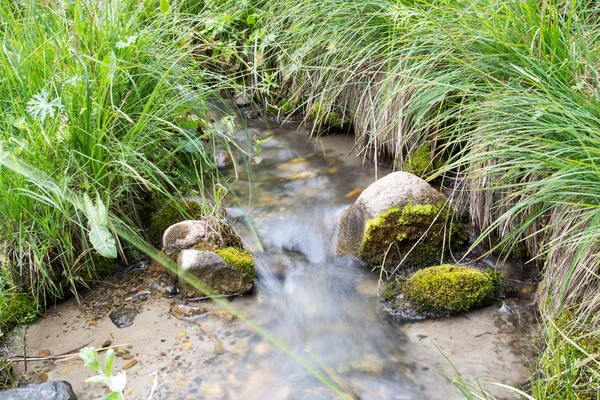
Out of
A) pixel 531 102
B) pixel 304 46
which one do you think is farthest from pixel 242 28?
pixel 531 102

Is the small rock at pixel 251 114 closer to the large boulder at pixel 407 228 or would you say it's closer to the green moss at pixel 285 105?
the green moss at pixel 285 105

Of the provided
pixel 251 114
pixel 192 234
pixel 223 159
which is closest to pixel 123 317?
pixel 192 234

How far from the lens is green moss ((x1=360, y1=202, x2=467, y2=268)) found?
11.8ft

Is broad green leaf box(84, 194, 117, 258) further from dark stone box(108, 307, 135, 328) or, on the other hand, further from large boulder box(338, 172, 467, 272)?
large boulder box(338, 172, 467, 272)

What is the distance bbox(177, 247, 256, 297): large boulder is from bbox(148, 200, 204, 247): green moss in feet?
1.25

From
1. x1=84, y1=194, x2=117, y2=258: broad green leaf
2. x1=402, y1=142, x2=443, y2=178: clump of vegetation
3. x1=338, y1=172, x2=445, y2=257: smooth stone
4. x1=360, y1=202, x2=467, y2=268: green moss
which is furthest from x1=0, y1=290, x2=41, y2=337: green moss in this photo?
x1=402, y1=142, x2=443, y2=178: clump of vegetation

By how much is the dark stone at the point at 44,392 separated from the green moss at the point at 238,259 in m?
1.16

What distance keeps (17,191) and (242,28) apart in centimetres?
305

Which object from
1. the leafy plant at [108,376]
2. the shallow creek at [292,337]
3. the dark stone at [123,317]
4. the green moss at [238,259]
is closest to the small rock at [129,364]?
the shallow creek at [292,337]

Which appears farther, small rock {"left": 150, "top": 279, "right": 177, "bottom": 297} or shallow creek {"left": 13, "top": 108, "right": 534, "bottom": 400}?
small rock {"left": 150, "top": 279, "right": 177, "bottom": 297}

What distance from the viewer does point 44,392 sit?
100 inches

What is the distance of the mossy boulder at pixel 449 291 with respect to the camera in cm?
323

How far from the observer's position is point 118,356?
304cm

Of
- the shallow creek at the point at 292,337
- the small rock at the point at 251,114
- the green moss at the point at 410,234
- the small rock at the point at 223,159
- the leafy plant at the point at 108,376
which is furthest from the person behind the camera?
the small rock at the point at 251,114
